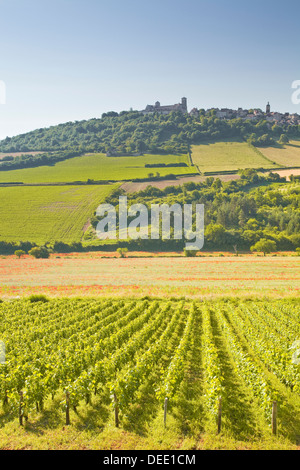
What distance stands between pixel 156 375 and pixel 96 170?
440ft

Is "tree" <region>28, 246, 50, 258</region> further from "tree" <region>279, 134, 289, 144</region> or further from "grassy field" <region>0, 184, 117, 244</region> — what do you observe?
"tree" <region>279, 134, 289, 144</region>

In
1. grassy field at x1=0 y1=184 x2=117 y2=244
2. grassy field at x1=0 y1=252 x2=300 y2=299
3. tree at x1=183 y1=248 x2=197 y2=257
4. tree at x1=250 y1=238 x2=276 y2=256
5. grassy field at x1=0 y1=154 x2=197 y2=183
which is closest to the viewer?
grassy field at x1=0 y1=252 x2=300 y2=299

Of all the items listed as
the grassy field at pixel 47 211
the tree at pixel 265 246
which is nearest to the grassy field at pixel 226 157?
the grassy field at pixel 47 211

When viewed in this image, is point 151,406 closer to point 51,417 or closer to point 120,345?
point 51,417

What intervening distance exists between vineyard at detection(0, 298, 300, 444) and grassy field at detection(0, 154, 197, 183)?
109809 mm

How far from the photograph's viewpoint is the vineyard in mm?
12594

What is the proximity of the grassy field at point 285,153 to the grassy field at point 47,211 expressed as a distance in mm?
84789

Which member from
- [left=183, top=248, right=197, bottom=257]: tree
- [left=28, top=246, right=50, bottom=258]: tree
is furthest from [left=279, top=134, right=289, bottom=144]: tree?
[left=28, top=246, right=50, bottom=258]: tree

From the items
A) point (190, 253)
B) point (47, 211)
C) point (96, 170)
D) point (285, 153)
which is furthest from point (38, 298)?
point (285, 153)

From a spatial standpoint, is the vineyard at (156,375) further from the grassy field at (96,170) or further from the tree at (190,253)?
the grassy field at (96,170)

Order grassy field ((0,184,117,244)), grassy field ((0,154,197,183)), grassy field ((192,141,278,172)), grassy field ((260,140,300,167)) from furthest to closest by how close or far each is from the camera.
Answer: grassy field ((260,140,300,167)) → grassy field ((192,141,278,172)) → grassy field ((0,154,197,183)) → grassy field ((0,184,117,244))

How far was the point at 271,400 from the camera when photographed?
1218 cm

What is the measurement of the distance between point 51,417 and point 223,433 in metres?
7.29
